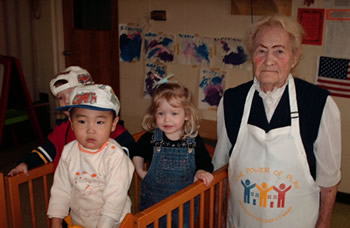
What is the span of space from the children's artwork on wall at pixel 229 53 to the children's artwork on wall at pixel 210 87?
3.7 inches

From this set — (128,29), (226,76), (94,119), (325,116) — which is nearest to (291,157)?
(325,116)

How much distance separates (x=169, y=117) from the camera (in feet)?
5.56

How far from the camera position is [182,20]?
12.1 feet

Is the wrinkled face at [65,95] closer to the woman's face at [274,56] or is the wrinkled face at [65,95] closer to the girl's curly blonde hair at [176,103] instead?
the girl's curly blonde hair at [176,103]

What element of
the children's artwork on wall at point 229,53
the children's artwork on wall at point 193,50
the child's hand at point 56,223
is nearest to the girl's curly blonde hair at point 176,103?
the child's hand at point 56,223

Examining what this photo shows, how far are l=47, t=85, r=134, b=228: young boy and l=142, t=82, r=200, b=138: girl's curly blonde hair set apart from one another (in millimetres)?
238

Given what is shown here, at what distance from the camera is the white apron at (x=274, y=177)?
5.05 ft

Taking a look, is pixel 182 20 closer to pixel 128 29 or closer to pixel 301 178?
pixel 128 29

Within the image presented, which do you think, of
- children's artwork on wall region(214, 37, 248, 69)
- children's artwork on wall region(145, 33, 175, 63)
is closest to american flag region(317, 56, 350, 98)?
children's artwork on wall region(214, 37, 248, 69)

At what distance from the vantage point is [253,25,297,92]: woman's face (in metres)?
1.55

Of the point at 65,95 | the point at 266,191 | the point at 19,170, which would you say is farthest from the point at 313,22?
the point at 19,170

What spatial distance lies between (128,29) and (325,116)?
2920 millimetres

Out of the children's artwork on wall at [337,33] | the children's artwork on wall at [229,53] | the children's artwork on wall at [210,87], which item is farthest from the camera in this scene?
the children's artwork on wall at [210,87]

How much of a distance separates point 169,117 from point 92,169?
1.31 ft
